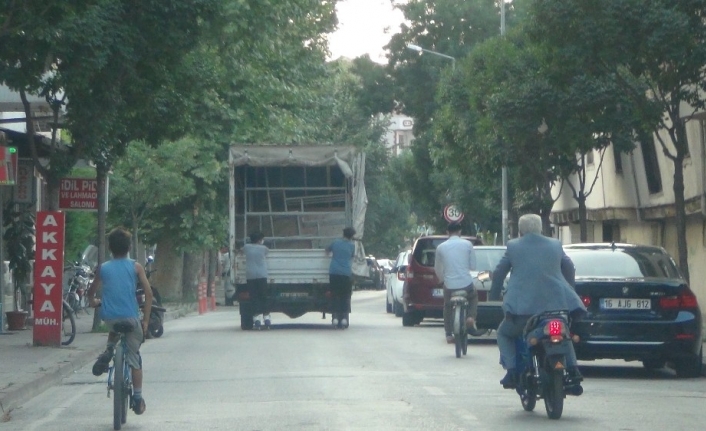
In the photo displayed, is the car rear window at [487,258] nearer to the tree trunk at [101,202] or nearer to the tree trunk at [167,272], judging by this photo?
the tree trunk at [101,202]

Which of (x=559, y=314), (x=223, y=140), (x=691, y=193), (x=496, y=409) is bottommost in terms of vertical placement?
(x=496, y=409)

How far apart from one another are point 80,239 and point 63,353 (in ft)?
68.5

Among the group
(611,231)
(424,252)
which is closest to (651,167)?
(611,231)

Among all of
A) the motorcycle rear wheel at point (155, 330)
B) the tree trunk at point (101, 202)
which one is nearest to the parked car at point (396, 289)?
the motorcycle rear wheel at point (155, 330)

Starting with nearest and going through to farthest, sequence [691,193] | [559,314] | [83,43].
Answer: [559,314], [83,43], [691,193]

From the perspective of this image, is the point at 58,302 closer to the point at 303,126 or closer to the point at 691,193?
the point at 691,193

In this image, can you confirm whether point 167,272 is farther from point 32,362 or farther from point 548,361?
point 548,361

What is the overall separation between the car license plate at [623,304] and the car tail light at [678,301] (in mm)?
186

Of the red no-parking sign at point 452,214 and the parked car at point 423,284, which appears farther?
the red no-parking sign at point 452,214

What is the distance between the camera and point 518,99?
25609 mm

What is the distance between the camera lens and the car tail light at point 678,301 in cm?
1451

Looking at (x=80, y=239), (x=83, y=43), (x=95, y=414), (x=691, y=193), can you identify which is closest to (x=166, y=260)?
(x=80, y=239)

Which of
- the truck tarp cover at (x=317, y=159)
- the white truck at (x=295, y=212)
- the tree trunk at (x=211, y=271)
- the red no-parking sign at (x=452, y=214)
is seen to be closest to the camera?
the white truck at (x=295, y=212)

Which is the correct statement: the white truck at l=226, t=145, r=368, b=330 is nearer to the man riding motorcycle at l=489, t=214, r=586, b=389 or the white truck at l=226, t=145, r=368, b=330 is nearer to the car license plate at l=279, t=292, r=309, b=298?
the car license plate at l=279, t=292, r=309, b=298
